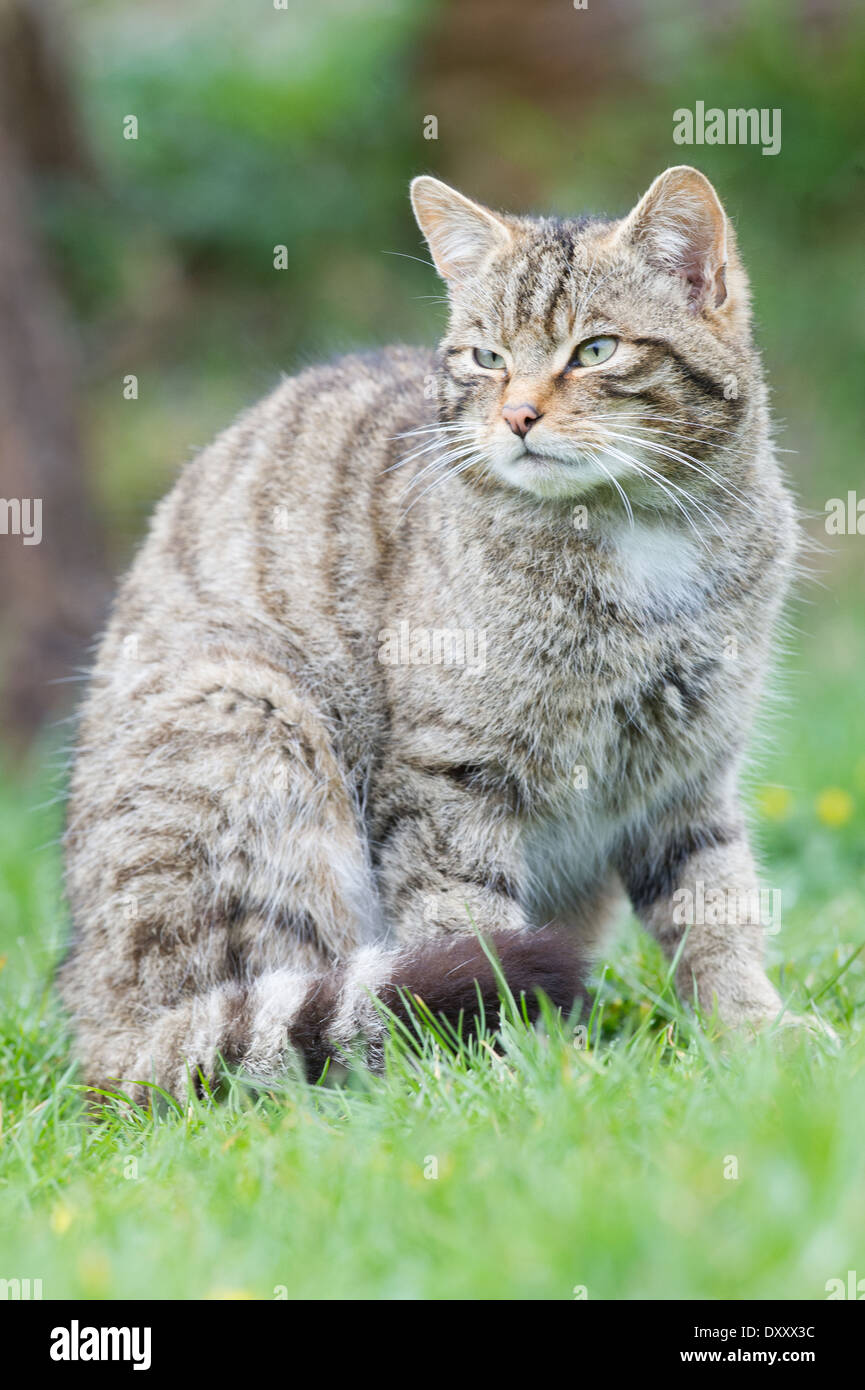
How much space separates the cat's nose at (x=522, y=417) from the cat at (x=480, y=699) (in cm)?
1

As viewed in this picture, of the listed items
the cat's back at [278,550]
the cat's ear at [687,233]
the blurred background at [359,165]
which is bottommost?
the cat's back at [278,550]

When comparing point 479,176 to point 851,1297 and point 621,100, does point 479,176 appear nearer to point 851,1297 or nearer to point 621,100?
point 621,100

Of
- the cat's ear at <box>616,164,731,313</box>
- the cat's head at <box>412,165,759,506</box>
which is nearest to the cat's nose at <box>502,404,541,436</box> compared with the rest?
the cat's head at <box>412,165,759,506</box>

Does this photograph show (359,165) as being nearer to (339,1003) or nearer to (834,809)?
→ (834,809)

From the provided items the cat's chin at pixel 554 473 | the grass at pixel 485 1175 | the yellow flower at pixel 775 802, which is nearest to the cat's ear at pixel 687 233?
the cat's chin at pixel 554 473

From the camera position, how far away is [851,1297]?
6.63 feet

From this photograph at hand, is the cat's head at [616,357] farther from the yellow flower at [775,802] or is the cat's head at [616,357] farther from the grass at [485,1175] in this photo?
the yellow flower at [775,802]

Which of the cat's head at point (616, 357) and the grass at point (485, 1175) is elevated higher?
the cat's head at point (616, 357)

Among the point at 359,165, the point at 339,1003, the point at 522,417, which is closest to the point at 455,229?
the point at 522,417

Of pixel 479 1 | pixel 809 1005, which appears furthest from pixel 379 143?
pixel 809 1005

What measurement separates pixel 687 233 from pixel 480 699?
124 centimetres

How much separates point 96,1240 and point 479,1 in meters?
12.2

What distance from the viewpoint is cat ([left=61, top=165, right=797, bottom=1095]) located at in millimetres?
3381

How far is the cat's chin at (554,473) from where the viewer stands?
332cm
